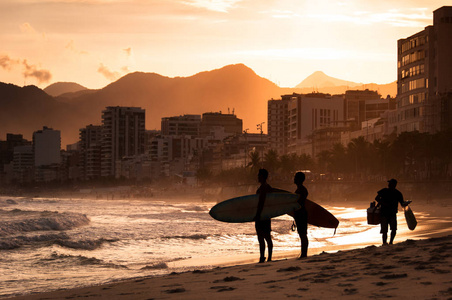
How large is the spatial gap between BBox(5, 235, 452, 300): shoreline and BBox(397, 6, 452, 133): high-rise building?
85291 millimetres

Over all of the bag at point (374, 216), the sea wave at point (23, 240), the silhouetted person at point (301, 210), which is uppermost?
the silhouetted person at point (301, 210)

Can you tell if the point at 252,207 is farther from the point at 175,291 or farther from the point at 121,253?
the point at 121,253

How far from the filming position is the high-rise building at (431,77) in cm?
9650

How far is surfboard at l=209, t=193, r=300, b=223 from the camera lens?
14173 millimetres

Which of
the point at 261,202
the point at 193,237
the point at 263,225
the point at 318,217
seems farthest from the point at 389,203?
the point at 193,237

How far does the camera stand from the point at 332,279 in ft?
35.6

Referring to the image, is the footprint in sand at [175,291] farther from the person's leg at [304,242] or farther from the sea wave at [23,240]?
the sea wave at [23,240]

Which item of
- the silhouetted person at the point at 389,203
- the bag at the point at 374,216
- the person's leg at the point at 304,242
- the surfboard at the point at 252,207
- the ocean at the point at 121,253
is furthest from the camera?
the ocean at the point at 121,253

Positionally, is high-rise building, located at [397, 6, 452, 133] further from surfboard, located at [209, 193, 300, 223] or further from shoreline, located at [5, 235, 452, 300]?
shoreline, located at [5, 235, 452, 300]

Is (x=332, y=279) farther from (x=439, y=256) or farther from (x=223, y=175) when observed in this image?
(x=223, y=175)

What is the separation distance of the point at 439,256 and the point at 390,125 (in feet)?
357

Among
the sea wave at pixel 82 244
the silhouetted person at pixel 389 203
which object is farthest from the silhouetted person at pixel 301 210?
the sea wave at pixel 82 244

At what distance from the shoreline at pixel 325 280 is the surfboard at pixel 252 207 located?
3.43 feet

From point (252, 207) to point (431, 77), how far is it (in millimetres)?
90844
